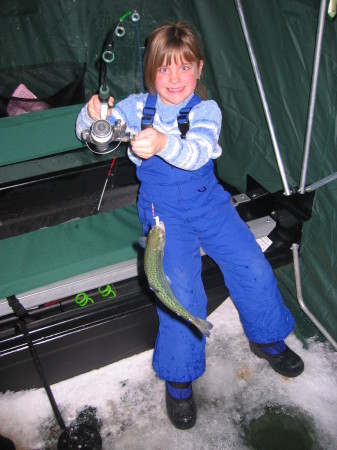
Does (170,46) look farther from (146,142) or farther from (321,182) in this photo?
(321,182)

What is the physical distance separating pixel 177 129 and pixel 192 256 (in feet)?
2.61

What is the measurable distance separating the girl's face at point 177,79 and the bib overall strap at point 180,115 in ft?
0.21

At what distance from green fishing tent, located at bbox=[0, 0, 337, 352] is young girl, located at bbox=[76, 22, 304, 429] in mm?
496

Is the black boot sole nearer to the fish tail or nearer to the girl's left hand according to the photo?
the fish tail

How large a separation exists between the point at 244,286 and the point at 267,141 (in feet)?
4.13

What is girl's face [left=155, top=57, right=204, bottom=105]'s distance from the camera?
1.98 metres

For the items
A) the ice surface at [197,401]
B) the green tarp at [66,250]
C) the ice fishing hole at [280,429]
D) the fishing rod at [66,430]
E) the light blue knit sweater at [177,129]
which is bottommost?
the ice fishing hole at [280,429]

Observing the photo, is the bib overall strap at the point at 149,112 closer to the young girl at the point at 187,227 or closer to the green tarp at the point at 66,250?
the young girl at the point at 187,227

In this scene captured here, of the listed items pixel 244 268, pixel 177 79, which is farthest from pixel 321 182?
pixel 177 79

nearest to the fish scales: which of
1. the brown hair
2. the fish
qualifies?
A: the fish

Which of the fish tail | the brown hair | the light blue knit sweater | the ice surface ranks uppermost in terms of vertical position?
the brown hair

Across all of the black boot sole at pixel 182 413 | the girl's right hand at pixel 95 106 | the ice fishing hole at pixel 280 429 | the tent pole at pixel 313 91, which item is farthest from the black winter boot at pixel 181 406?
the girl's right hand at pixel 95 106

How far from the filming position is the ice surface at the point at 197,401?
7.50 feet

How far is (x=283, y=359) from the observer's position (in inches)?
97.5
